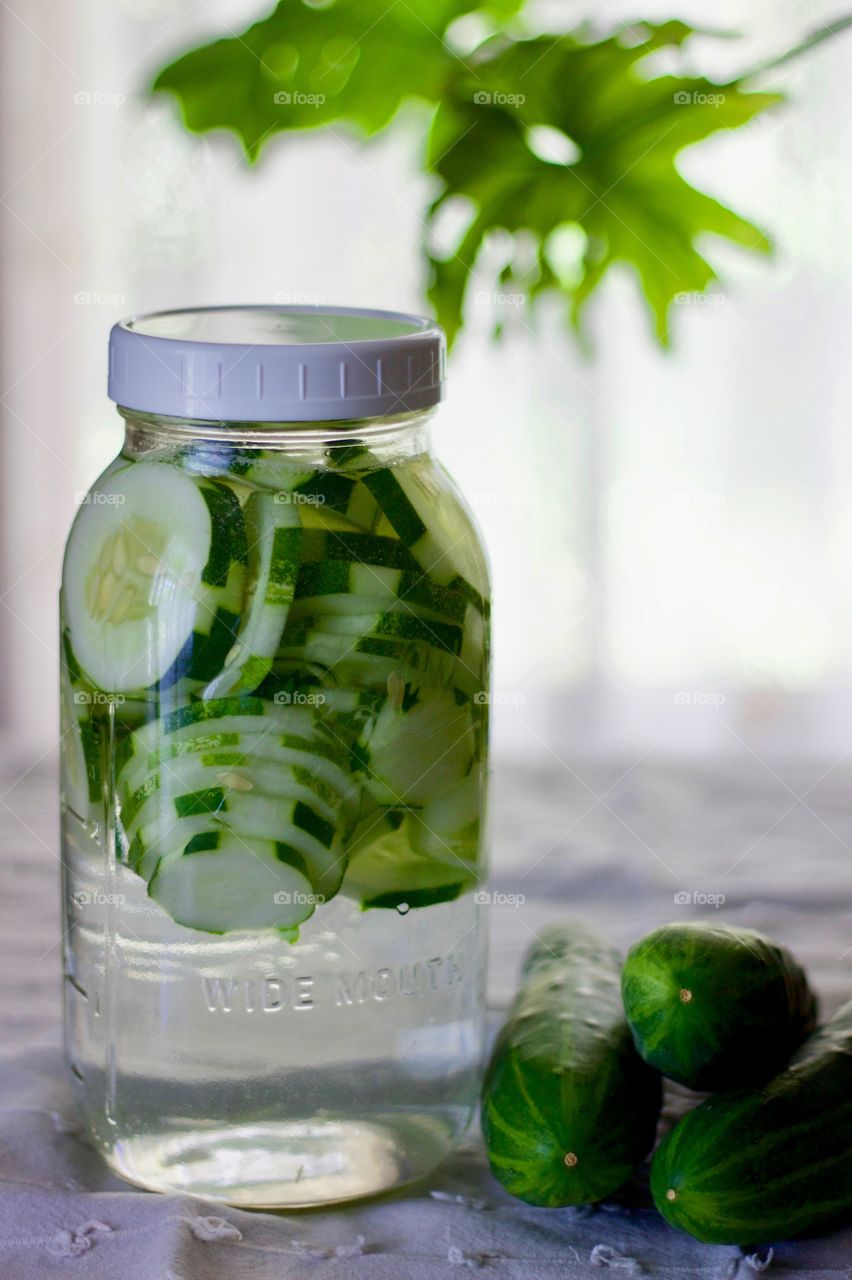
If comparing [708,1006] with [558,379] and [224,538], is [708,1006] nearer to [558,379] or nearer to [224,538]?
[224,538]

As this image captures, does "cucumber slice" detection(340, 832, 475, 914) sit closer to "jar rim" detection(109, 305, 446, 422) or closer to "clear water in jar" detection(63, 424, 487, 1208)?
"clear water in jar" detection(63, 424, 487, 1208)

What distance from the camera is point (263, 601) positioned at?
521 mm

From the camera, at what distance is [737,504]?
1.63m

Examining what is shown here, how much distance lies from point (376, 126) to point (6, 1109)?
0.49 meters

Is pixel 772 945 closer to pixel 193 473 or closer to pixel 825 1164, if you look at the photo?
pixel 825 1164

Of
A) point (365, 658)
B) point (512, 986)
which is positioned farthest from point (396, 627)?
point (512, 986)

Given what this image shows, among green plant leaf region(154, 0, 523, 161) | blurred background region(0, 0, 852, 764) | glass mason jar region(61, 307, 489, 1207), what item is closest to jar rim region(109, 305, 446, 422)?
glass mason jar region(61, 307, 489, 1207)

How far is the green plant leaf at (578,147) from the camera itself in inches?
29.1

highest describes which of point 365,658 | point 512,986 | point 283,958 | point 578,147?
point 578,147

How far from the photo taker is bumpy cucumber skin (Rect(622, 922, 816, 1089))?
532mm

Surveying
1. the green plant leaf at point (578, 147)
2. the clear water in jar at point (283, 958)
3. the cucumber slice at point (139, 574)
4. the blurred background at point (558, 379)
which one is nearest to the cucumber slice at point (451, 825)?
the clear water in jar at point (283, 958)

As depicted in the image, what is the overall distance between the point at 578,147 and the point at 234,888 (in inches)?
16.9

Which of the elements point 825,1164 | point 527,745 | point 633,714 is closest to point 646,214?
point 825,1164

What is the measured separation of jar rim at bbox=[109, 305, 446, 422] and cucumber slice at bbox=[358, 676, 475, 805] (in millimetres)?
99
